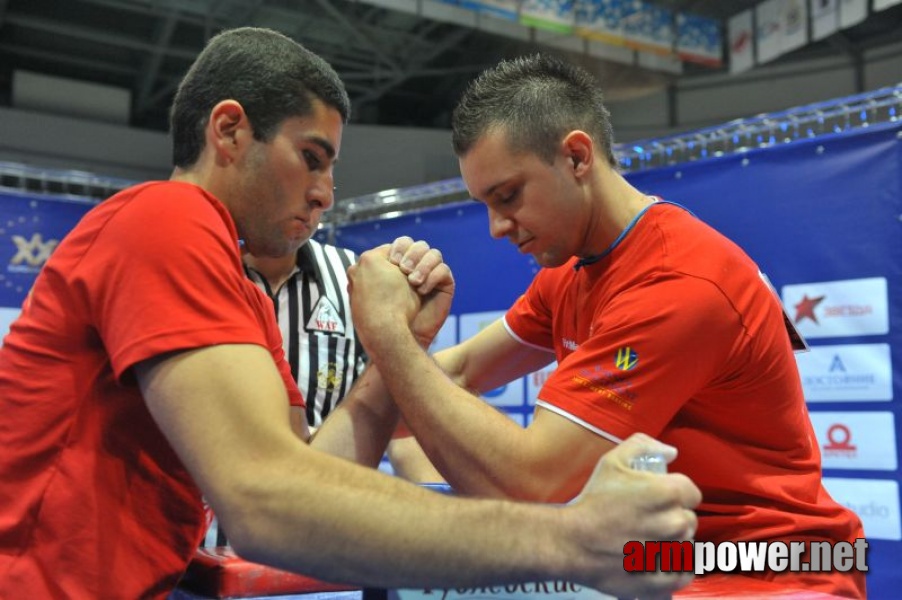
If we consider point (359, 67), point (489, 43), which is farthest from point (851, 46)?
point (359, 67)

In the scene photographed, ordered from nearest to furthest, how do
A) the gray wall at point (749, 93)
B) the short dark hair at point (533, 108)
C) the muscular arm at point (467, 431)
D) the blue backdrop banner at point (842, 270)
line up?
1. the muscular arm at point (467, 431)
2. the short dark hair at point (533, 108)
3. the blue backdrop banner at point (842, 270)
4. the gray wall at point (749, 93)

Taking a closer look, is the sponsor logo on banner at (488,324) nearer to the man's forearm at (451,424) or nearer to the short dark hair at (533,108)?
the short dark hair at (533,108)

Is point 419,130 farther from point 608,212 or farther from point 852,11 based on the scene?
point 608,212

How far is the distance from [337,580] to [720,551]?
64 cm

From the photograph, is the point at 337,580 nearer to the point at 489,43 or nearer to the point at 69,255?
the point at 69,255

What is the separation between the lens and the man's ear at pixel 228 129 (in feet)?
3.99

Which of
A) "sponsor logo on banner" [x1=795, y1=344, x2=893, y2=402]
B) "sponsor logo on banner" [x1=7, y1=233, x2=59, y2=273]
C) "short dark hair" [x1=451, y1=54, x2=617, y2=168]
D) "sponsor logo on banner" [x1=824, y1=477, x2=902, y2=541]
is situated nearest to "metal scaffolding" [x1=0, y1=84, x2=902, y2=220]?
"sponsor logo on banner" [x1=7, y1=233, x2=59, y2=273]

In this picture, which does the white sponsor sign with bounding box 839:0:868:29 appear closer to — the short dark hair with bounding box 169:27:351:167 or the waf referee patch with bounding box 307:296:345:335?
the waf referee patch with bounding box 307:296:345:335

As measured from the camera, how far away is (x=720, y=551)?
117 cm

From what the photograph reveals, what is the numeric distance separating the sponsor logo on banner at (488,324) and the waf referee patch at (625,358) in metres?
2.47

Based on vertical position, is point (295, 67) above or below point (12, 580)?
above

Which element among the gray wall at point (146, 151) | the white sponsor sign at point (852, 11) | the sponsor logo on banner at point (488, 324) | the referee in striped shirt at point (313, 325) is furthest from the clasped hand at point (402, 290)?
the gray wall at point (146, 151)

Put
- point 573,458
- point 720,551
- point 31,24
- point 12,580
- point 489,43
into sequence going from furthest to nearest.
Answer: point 489,43
point 31,24
point 573,458
point 720,551
point 12,580

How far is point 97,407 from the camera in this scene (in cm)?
100
